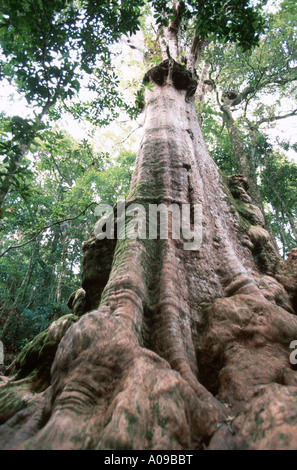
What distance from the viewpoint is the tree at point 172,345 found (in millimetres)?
1212

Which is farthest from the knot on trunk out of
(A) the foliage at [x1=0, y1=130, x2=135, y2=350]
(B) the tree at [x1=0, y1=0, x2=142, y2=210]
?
(A) the foliage at [x1=0, y1=130, x2=135, y2=350]

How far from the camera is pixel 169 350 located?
1.84m

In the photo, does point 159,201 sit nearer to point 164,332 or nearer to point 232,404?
point 164,332

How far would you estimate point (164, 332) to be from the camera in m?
1.95

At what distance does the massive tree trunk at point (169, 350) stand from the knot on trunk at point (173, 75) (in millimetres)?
2592

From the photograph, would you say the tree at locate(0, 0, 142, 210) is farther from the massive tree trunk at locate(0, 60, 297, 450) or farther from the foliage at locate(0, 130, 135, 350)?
the foliage at locate(0, 130, 135, 350)

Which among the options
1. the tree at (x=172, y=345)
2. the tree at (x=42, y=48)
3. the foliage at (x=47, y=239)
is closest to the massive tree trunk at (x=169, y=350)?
the tree at (x=172, y=345)

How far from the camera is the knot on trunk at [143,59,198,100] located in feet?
17.0

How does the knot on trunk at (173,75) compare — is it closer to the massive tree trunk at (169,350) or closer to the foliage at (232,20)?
the foliage at (232,20)

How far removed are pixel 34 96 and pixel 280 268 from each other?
13.0 ft

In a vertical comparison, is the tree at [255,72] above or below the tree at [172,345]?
above

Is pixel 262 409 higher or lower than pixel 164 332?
lower

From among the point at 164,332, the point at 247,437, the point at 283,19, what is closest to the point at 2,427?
the point at 164,332

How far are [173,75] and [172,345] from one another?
18.0 ft
